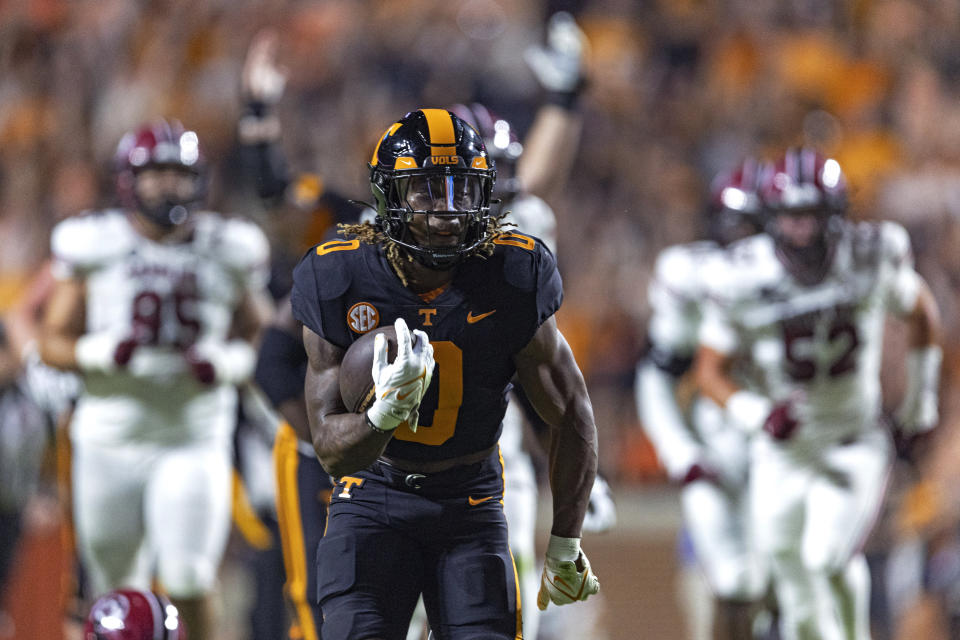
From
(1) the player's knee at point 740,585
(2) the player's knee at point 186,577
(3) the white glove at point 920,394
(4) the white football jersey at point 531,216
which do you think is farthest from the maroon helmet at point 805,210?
(2) the player's knee at point 186,577

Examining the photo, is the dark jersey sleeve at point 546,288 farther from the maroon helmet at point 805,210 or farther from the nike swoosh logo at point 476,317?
the maroon helmet at point 805,210

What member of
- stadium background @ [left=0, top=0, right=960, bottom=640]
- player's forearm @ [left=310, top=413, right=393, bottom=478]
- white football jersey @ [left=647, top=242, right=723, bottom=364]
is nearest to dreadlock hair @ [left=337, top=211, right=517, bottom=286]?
player's forearm @ [left=310, top=413, right=393, bottom=478]

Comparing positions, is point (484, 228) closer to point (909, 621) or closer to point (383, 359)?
point (383, 359)

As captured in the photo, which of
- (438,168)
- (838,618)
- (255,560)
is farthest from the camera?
(255,560)

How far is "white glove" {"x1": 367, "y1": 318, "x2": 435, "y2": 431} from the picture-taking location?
2723mm

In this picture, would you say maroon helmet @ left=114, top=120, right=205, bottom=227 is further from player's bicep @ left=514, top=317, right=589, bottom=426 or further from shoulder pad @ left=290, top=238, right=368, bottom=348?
player's bicep @ left=514, top=317, right=589, bottom=426

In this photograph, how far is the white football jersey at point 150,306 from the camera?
5.13 metres

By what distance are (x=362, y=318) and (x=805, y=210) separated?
2395 mm

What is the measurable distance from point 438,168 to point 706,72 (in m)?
8.15

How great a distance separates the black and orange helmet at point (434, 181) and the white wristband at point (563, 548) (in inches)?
25.4

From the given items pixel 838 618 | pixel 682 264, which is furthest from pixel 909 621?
pixel 682 264

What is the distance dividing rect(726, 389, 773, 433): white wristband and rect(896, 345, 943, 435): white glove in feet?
1.69

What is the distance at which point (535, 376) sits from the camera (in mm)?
3104

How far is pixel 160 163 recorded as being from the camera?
16.9ft
